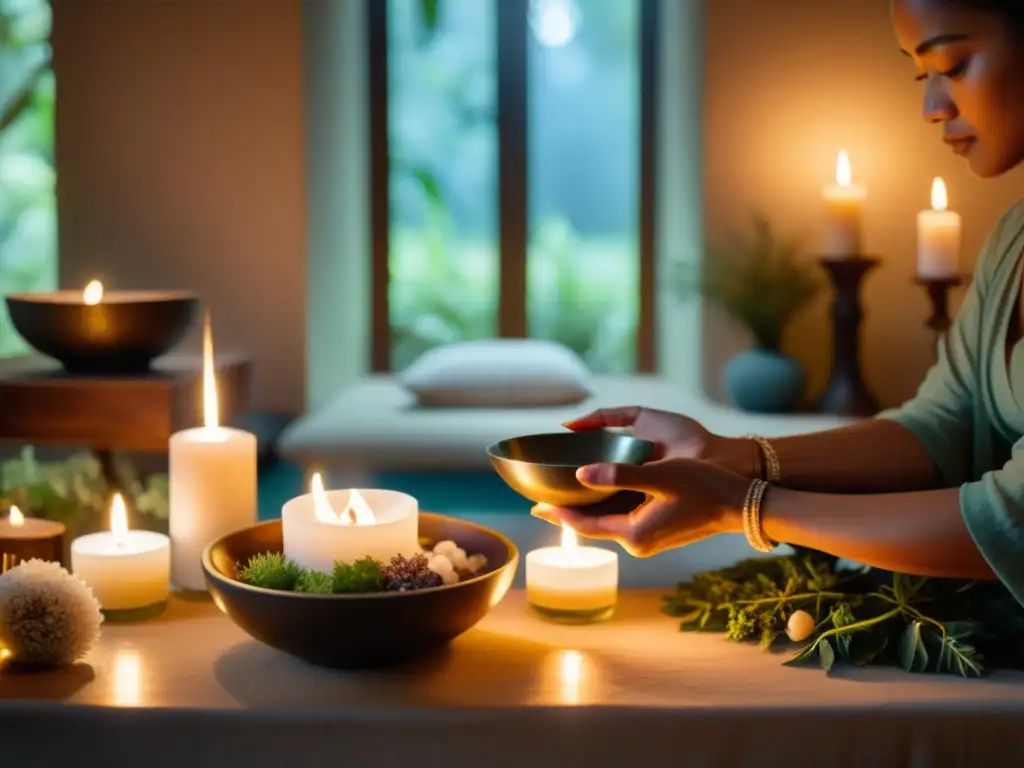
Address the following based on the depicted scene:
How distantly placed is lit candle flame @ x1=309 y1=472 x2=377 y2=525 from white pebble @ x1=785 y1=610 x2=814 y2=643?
359 millimetres

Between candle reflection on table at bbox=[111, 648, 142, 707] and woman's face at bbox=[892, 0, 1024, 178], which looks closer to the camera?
candle reflection on table at bbox=[111, 648, 142, 707]

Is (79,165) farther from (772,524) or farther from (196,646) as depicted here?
(772,524)

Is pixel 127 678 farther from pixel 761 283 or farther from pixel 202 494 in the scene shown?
pixel 761 283

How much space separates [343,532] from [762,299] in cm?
169

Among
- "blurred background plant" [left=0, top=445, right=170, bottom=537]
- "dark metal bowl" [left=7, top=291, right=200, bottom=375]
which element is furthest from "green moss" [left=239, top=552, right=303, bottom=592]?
"dark metal bowl" [left=7, top=291, right=200, bottom=375]

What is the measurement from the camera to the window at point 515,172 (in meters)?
3.18

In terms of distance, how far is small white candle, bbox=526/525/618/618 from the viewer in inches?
45.2

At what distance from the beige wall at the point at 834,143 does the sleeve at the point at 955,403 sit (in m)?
1.31

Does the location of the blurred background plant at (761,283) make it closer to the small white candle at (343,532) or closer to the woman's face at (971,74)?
the woman's face at (971,74)

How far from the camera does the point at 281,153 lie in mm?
2693

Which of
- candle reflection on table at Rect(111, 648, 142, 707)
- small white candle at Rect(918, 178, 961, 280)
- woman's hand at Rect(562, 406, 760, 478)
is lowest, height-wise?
candle reflection on table at Rect(111, 648, 142, 707)

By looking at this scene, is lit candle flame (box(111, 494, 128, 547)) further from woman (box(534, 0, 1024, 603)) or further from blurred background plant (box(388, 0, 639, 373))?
blurred background plant (box(388, 0, 639, 373))

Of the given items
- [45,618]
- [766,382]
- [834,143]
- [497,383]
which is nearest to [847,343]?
[766,382]

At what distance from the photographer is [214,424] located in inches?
52.7
